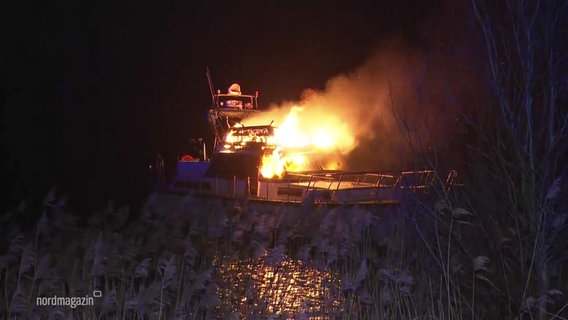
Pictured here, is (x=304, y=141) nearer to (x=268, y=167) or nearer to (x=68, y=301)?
(x=268, y=167)

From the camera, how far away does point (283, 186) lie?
505 inches

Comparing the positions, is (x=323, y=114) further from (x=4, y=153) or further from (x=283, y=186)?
(x=4, y=153)

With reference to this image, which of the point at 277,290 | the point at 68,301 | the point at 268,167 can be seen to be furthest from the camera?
the point at 268,167

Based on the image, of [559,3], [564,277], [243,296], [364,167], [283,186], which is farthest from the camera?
[364,167]

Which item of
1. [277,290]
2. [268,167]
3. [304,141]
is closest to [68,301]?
[277,290]

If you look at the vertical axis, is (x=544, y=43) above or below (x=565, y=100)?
above

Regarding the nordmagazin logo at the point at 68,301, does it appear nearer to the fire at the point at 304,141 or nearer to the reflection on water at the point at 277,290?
the reflection on water at the point at 277,290

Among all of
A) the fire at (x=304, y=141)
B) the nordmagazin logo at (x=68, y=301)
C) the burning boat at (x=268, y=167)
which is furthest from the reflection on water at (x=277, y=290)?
the fire at (x=304, y=141)

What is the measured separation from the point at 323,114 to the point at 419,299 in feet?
40.8

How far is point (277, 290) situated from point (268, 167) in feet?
23.0

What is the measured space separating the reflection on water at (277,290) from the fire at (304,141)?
234 inches

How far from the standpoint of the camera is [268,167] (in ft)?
45.3

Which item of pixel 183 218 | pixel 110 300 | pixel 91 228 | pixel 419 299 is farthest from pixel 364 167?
pixel 110 300

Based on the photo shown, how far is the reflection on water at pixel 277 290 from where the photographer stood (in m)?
6.17
